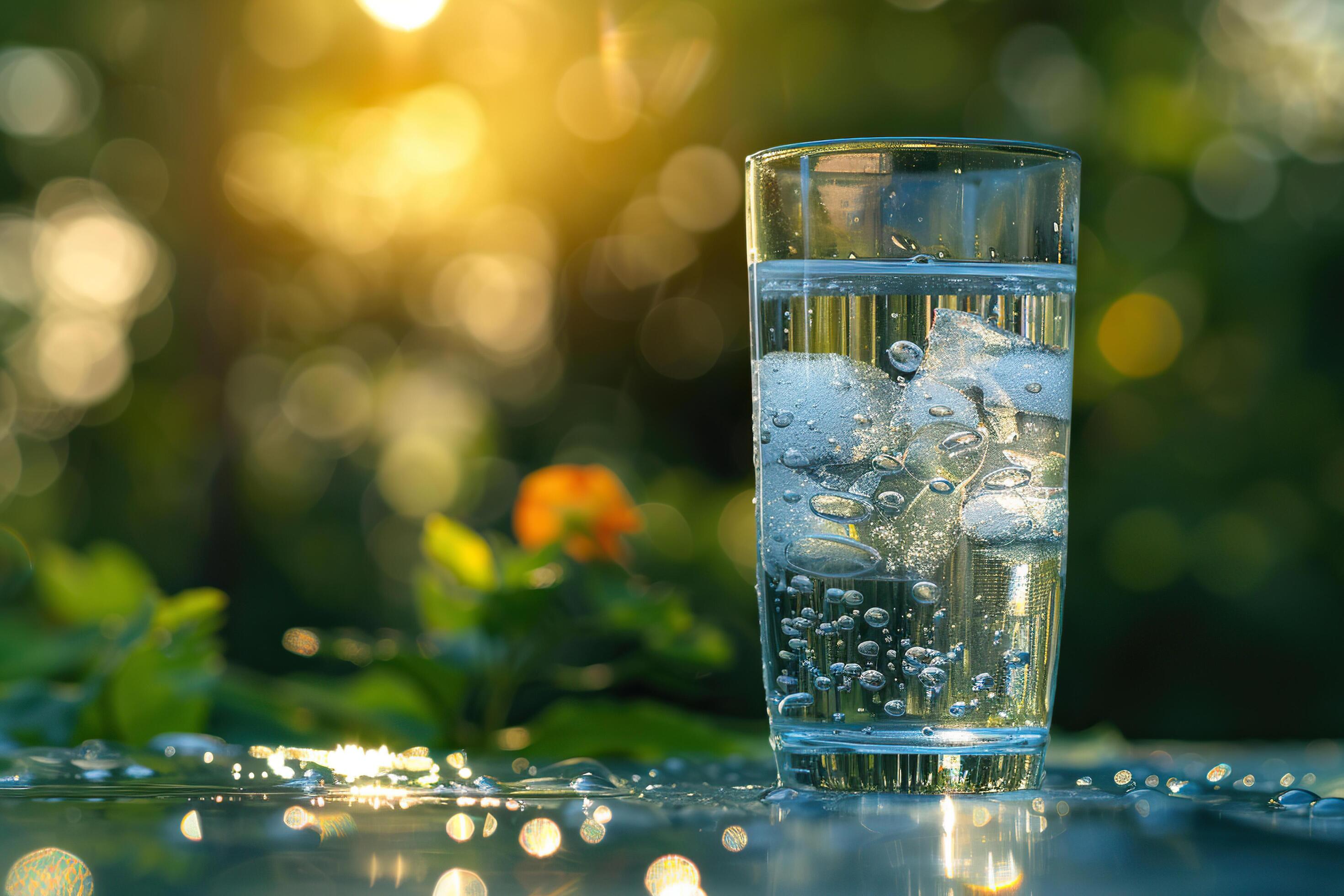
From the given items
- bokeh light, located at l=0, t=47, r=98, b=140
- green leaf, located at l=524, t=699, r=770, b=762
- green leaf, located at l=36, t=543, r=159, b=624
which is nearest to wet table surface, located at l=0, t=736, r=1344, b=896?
green leaf, located at l=524, t=699, r=770, b=762

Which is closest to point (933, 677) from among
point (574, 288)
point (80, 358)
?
point (574, 288)

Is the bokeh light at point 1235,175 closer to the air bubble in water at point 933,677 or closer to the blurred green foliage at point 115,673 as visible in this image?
the blurred green foliage at point 115,673

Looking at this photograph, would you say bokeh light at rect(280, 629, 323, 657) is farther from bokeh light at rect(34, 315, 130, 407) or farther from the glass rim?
bokeh light at rect(34, 315, 130, 407)

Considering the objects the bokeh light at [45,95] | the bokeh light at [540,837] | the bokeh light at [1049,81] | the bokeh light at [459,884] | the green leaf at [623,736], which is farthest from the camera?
the bokeh light at [45,95]

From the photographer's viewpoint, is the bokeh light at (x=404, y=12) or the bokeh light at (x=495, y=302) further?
the bokeh light at (x=495, y=302)

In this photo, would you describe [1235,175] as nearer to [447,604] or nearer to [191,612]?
[447,604]

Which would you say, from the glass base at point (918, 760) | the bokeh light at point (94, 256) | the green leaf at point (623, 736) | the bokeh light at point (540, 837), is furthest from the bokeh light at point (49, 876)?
the bokeh light at point (94, 256)

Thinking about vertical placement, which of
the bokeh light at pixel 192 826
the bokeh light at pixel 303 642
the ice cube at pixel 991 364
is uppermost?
the ice cube at pixel 991 364

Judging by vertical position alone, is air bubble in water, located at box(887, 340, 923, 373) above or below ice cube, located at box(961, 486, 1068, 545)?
above
